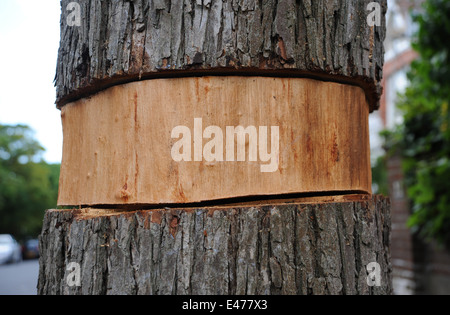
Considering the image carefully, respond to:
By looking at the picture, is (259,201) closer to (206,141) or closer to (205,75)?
(206,141)

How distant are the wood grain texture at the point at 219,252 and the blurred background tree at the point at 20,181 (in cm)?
2273

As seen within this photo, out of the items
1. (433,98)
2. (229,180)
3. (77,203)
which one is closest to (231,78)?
(229,180)

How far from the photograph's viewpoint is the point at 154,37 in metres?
1.12

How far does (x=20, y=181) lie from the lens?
22.5 metres

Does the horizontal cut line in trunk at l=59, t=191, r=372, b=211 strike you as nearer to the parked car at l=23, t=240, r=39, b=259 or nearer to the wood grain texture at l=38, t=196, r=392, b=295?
the wood grain texture at l=38, t=196, r=392, b=295

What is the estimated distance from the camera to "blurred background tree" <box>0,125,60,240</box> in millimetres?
22500

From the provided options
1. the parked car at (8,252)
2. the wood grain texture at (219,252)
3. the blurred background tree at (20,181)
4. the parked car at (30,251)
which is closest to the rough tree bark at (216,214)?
the wood grain texture at (219,252)

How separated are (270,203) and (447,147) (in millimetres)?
4089

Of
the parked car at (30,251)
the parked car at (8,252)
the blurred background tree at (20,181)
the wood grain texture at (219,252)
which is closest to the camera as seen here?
the wood grain texture at (219,252)

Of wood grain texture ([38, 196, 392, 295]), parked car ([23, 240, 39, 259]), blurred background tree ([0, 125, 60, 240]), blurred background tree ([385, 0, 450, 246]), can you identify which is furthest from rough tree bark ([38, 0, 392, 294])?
blurred background tree ([0, 125, 60, 240])

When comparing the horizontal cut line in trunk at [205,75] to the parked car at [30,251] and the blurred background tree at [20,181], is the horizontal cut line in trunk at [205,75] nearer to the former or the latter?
the parked car at [30,251]

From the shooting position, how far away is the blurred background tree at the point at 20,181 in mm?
22500

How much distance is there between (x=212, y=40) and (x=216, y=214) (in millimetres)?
468
